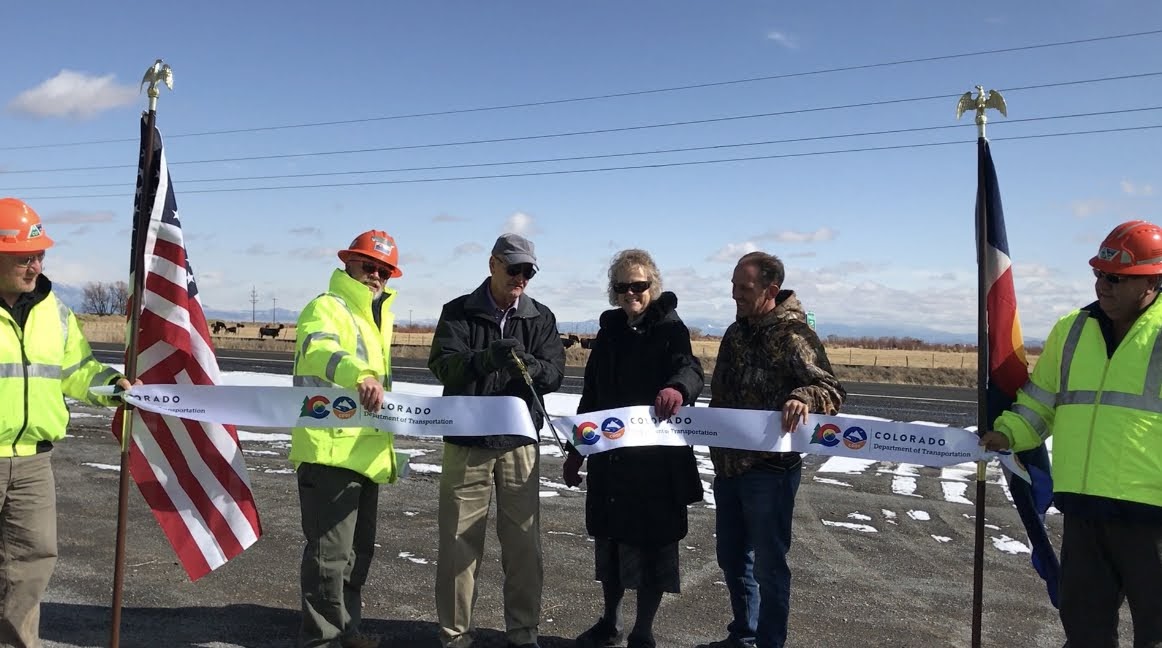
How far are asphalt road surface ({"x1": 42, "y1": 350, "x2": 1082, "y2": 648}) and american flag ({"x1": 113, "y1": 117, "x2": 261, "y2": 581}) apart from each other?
0.56 metres

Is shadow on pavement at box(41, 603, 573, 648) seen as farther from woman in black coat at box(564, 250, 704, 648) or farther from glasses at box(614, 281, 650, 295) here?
glasses at box(614, 281, 650, 295)

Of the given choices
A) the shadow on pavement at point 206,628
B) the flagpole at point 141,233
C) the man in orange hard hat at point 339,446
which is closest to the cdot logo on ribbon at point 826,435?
the shadow on pavement at point 206,628

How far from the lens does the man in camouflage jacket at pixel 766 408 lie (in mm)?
4527

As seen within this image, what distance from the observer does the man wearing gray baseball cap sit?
15.1 ft

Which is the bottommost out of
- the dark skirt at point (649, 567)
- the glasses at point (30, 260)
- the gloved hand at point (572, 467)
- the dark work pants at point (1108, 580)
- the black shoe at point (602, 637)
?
the black shoe at point (602, 637)

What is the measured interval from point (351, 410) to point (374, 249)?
0.86 metres

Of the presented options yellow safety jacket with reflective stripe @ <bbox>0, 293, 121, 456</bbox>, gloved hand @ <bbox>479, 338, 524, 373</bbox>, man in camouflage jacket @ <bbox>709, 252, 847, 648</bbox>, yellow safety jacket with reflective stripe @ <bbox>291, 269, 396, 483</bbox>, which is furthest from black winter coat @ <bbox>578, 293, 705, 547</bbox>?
yellow safety jacket with reflective stripe @ <bbox>0, 293, 121, 456</bbox>

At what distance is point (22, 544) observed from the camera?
4.02 m

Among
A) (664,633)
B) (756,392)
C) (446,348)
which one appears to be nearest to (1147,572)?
(756,392)

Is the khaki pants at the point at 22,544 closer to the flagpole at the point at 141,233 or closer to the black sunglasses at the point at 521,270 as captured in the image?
the flagpole at the point at 141,233

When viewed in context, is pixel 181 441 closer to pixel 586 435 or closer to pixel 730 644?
pixel 586 435

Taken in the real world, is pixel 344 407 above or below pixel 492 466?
above

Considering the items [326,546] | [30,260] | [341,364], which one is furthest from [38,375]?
[326,546]

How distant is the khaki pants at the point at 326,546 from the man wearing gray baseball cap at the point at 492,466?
50 centimetres
